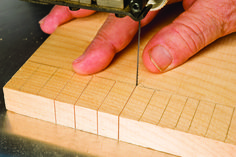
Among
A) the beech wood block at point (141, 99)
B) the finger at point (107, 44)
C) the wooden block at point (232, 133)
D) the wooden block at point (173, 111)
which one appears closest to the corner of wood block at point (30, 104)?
the beech wood block at point (141, 99)

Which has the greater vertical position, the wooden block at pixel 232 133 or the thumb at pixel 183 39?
the thumb at pixel 183 39

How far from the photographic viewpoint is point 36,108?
93 centimetres

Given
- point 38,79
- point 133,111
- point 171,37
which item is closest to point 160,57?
point 171,37

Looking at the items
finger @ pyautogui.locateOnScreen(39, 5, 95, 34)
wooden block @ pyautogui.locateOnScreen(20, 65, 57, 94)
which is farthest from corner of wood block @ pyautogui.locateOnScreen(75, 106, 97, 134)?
finger @ pyautogui.locateOnScreen(39, 5, 95, 34)

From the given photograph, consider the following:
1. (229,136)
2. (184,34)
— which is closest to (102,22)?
(184,34)

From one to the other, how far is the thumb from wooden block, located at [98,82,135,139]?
10 cm

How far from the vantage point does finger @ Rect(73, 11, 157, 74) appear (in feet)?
3.17

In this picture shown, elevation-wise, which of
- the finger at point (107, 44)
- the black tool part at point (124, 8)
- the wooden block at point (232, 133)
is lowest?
A: the wooden block at point (232, 133)

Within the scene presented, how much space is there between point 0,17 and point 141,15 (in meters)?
0.72

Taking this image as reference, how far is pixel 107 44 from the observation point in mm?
1016

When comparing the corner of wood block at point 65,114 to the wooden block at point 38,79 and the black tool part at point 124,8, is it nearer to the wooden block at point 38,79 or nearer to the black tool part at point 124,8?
the wooden block at point 38,79

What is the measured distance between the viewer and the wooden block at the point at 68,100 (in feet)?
2.95

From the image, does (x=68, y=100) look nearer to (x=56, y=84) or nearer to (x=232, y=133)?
(x=56, y=84)

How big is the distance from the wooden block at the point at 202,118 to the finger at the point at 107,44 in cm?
25
